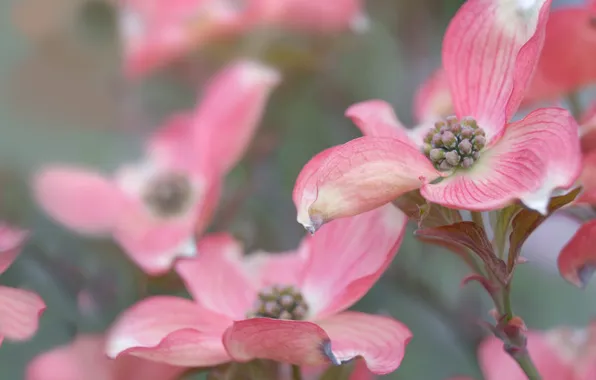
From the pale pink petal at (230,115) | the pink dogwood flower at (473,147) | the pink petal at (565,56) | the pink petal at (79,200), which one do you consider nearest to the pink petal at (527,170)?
the pink dogwood flower at (473,147)

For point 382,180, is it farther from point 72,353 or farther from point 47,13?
point 47,13

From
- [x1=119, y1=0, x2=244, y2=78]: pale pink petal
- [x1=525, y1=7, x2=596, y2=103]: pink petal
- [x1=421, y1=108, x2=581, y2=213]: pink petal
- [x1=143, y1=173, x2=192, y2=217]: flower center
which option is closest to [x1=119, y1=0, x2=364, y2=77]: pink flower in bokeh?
[x1=119, y1=0, x2=244, y2=78]: pale pink petal

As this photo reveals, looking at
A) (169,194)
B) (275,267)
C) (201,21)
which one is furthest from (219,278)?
(201,21)

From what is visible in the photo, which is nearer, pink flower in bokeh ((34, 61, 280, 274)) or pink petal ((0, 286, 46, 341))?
pink petal ((0, 286, 46, 341))

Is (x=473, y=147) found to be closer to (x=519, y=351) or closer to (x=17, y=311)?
(x=519, y=351)

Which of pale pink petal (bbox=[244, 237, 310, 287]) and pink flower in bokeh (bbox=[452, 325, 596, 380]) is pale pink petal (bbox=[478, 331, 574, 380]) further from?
pale pink petal (bbox=[244, 237, 310, 287])

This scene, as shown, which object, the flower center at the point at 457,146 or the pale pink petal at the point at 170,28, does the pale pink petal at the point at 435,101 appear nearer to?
the flower center at the point at 457,146
